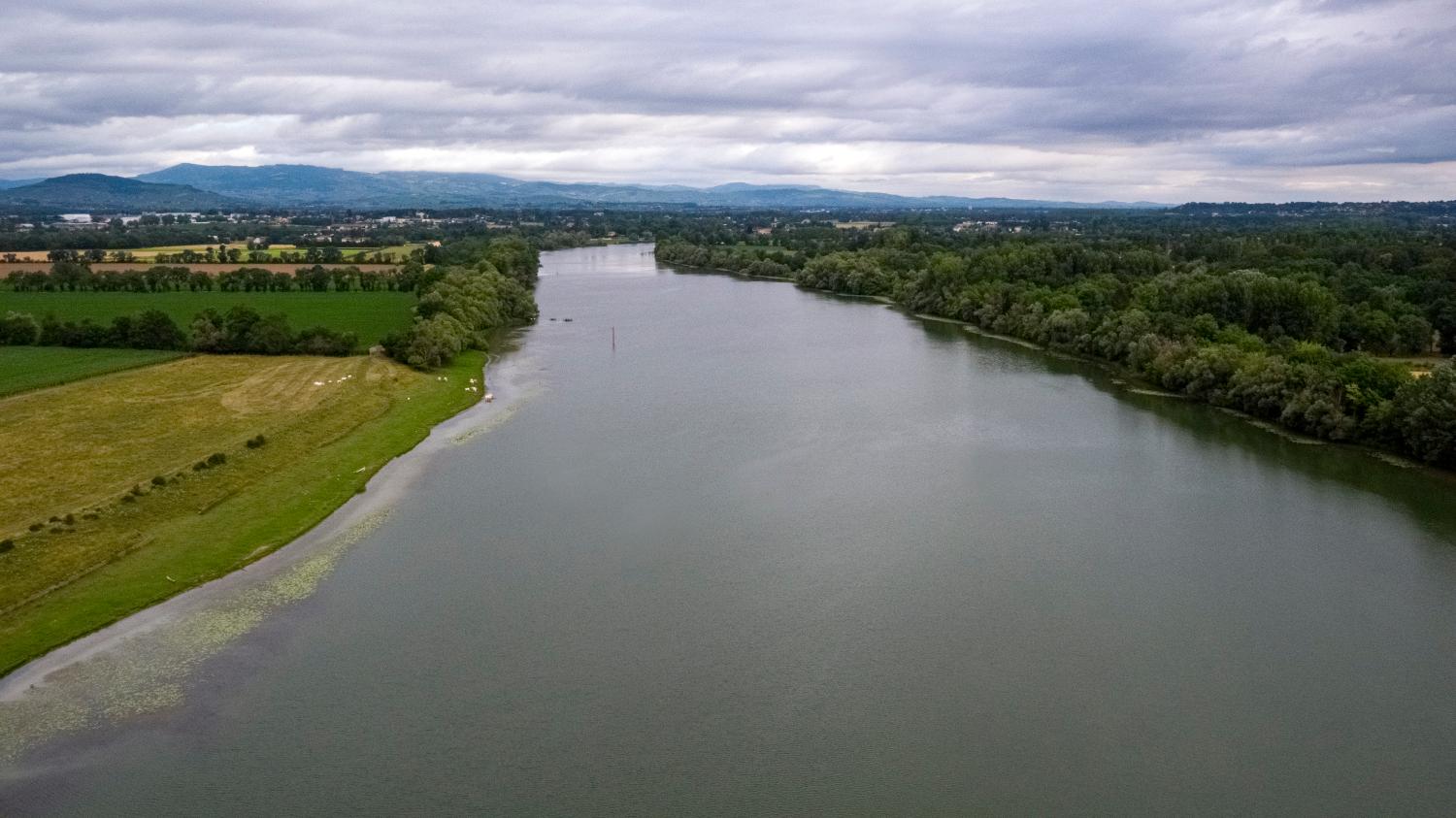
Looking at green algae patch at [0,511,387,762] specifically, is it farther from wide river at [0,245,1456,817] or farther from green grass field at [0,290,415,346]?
green grass field at [0,290,415,346]

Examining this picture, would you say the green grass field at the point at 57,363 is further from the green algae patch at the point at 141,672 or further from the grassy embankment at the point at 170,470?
the green algae patch at the point at 141,672

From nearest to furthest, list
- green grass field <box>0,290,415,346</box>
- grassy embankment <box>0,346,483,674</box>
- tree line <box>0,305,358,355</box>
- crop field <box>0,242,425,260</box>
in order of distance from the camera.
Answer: grassy embankment <box>0,346,483,674</box>, tree line <box>0,305,358,355</box>, green grass field <box>0,290,415,346</box>, crop field <box>0,242,425,260</box>

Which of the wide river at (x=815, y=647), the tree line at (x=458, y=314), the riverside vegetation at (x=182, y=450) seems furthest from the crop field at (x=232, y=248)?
the wide river at (x=815, y=647)

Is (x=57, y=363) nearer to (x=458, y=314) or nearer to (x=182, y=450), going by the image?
(x=458, y=314)

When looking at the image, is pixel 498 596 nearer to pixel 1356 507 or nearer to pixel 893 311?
pixel 1356 507

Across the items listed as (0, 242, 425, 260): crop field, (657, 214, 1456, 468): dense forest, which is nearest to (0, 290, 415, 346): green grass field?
(0, 242, 425, 260): crop field

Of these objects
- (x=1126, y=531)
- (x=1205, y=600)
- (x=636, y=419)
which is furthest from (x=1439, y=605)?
(x=636, y=419)
